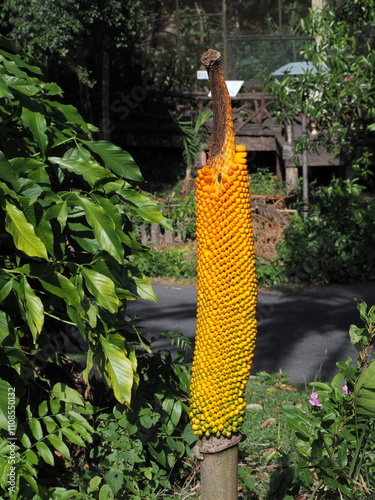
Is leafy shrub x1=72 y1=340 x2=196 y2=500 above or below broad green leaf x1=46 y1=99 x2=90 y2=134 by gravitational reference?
below

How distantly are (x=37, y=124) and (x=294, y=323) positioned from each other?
6.34 m

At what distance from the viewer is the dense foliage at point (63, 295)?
2.76m

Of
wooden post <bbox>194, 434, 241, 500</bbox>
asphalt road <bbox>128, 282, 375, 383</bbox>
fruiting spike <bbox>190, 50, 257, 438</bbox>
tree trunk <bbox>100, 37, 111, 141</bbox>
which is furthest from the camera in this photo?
tree trunk <bbox>100, 37, 111, 141</bbox>

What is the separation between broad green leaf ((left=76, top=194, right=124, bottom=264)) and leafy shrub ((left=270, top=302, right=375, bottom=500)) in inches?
35.4

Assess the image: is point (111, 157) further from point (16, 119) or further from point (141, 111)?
point (141, 111)

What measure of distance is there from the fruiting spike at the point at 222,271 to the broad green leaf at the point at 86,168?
96 centimetres

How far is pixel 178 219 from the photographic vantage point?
1303cm

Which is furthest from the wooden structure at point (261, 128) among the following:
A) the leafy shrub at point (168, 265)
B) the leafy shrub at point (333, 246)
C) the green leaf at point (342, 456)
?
the green leaf at point (342, 456)

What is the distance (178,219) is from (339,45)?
5.15m

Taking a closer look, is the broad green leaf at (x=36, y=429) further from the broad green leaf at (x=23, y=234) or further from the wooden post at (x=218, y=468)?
the wooden post at (x=218, y=468)

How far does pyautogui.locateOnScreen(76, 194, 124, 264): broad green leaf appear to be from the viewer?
2811 millimetres

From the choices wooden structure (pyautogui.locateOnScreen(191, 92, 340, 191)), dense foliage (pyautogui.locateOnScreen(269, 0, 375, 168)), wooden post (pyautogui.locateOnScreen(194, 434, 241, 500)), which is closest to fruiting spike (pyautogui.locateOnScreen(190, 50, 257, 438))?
wooden post (pyautogui.locateOnScreen(194, 434, 241, 500))

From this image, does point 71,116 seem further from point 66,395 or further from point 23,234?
point 66,395

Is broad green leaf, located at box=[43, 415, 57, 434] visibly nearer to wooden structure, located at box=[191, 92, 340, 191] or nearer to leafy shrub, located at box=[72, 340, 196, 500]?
leafy shrub, located at box=[72, 340, 196, 500]
